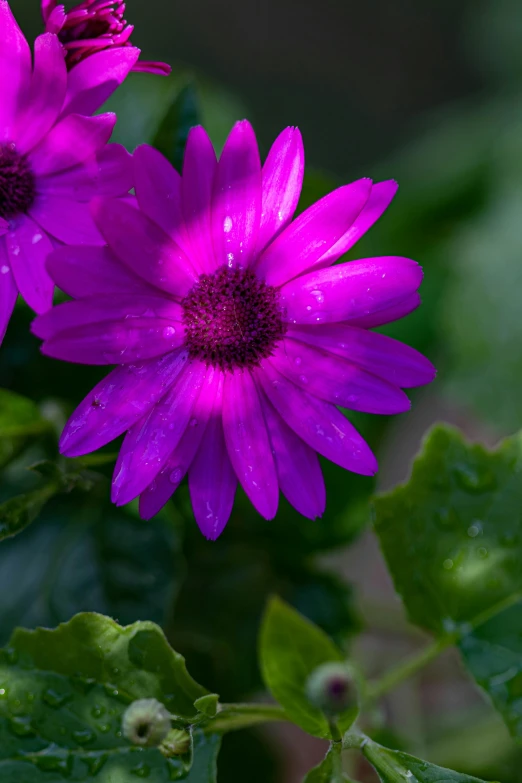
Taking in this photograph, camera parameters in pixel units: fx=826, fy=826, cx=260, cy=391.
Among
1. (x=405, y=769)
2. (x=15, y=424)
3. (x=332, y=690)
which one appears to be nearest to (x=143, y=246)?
(x=15, y=424)

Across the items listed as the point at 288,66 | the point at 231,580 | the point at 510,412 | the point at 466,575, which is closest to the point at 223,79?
the point at 288,66

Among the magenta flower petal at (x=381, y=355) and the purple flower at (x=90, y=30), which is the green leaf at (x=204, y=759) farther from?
the purple flower at (x=90, y=30)

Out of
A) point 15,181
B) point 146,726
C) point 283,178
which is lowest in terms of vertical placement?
point 146,726

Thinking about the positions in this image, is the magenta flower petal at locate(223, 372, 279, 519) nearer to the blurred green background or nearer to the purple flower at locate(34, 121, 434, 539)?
the purple flower at locate(34, 121, 434, 539)

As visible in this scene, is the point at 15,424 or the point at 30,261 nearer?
the point at 30,261

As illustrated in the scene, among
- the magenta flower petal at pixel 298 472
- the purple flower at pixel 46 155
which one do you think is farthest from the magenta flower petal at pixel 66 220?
the magenta flower petal at pixel 298 472

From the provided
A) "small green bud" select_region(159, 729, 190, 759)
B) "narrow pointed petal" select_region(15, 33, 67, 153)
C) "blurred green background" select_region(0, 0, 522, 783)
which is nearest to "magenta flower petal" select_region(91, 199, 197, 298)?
"narrow pointed petal" select_region(15, 33, 67, 153)

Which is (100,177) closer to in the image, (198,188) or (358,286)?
(198,188)
